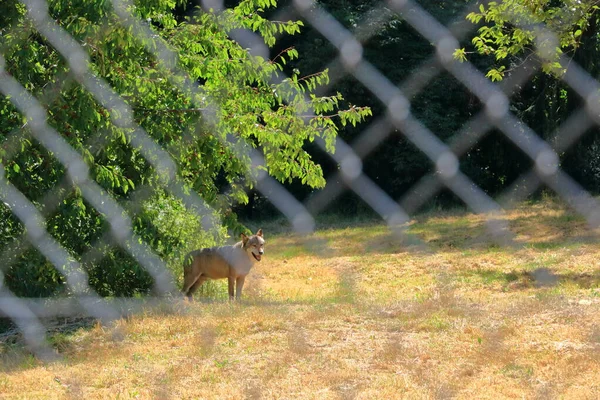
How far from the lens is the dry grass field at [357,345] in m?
5.17

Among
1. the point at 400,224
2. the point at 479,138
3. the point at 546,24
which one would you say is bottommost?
the point at 400,224

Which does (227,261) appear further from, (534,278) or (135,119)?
(534,278)

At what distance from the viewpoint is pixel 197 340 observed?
22.0ft

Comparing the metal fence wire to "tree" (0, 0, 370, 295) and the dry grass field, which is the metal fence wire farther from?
the dry grass field

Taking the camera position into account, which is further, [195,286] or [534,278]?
[534,278]

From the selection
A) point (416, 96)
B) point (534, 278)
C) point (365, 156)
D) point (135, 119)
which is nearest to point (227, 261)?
point (135, 119)

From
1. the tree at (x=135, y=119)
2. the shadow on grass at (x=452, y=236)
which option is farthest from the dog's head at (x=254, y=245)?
the shadow on grass at (x=452, y=236)

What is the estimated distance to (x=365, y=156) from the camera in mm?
18953

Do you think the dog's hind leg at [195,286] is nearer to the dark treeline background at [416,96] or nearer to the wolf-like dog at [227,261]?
the wolf-like dog at [227,261]

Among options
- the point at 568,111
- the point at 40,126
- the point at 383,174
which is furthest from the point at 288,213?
the point at 40,126

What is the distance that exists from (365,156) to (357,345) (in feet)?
42.3

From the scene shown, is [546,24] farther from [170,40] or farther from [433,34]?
[433,34]

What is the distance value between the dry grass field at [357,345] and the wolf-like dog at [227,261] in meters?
0.39

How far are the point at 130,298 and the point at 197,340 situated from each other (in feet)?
7.41
